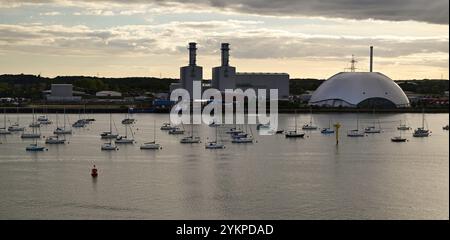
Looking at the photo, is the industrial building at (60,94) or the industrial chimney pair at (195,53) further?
the industrial building at (60,94)

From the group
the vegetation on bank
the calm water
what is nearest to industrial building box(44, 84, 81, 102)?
the vegetation on bank

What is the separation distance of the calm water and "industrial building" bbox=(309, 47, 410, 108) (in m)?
9.80

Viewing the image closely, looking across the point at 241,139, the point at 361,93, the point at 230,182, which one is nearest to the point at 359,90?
the point at 361,93

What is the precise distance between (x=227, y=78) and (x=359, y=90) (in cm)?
380

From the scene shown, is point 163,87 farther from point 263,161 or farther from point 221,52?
point 263,161

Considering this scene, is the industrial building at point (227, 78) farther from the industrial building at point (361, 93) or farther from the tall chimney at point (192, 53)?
the industrial building at point (361, 93)

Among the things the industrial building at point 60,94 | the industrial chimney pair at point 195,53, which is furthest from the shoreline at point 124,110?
the industrial chimney pair at point 195,53

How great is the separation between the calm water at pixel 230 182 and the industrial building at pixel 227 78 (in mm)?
9857

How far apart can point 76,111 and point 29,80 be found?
102 inches

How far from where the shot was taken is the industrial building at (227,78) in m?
18.7

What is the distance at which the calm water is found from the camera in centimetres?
396

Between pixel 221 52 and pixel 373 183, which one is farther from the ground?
pixel 221 52

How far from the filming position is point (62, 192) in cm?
467
